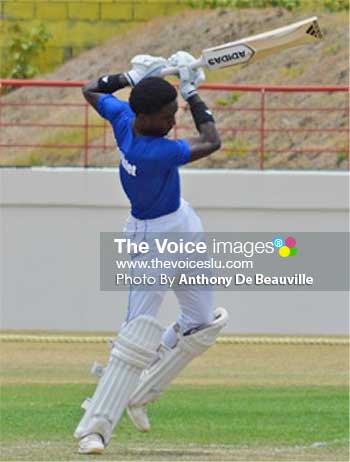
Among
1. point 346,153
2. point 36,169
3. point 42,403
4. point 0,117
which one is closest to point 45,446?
point 42,403

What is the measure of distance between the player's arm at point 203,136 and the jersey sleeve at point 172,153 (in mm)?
31

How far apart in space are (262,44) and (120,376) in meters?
2.00

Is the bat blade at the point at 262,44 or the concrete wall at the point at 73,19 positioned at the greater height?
the bat blade at the point at 262,44

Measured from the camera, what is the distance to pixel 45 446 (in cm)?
896

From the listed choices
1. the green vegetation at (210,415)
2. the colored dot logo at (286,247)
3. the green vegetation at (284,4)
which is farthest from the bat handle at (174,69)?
the green vegetation at (284,4)

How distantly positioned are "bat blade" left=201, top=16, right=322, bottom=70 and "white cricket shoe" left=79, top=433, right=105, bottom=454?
2050 millimetres

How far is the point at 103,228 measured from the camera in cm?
1695

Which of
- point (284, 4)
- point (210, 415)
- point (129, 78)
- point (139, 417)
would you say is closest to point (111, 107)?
point (129, 78)

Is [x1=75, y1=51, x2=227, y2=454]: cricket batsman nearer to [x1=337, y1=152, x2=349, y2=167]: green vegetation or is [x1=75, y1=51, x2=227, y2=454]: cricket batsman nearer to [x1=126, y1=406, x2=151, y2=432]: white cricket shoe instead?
[x1=126, y1=406, x2=151, y2=432]: white cricket shoe

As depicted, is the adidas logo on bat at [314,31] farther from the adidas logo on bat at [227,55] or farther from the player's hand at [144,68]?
the player's hand at [144,68]

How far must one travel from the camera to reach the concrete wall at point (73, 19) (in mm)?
22609

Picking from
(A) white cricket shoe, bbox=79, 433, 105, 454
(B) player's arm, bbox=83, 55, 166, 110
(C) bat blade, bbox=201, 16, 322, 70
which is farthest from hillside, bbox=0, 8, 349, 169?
(A) white cricket shoe, bbox=79, 433, 105, 454

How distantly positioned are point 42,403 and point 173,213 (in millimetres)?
3290

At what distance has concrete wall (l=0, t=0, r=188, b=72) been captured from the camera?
22.6 metres
